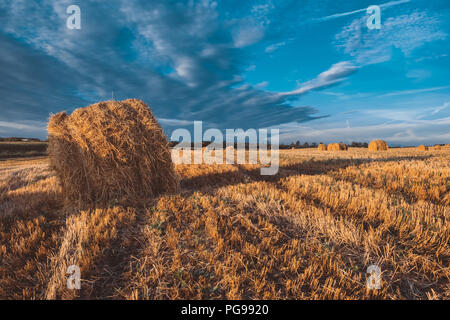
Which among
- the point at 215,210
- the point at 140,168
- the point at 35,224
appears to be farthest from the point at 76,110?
the point at 215,210

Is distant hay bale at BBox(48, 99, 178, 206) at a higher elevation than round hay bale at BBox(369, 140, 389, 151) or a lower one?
lower

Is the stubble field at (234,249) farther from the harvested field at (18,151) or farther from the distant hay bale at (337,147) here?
the harvested field at (18,151)

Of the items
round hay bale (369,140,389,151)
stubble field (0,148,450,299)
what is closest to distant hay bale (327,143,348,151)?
round hay bale (369,140,389,151)

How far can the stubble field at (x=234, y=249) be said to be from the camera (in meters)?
2.37

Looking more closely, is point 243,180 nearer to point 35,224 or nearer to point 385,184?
point 385,184

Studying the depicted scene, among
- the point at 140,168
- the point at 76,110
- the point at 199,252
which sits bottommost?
the point at 199,252

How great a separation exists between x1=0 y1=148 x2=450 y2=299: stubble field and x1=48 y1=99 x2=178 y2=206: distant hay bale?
747 millimetres

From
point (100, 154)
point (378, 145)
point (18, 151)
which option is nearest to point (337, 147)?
point (378, 145)

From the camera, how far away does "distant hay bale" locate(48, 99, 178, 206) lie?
5457mm

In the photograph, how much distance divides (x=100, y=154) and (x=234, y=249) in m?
4.52

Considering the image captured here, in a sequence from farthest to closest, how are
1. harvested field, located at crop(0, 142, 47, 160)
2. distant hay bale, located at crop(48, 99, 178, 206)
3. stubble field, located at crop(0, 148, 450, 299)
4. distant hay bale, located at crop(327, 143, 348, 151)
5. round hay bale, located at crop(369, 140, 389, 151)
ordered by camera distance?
distant hay bale, located at crop(327, 143, 348, 151) < harvested field, located at crop(0, 142, 47, 160) < round hay bale, located at crop(369, 140, 389, 151) < distant hay bale, located at crop(48, 99, 178, 206) < stubble field, located at crop(0, 148, 450, 299)

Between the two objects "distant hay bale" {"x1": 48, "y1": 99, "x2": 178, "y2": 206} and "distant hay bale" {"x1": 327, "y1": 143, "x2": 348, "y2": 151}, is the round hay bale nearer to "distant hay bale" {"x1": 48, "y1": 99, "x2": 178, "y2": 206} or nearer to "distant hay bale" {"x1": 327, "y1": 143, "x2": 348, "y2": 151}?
"distant hay bale" {"x1": 327, "y1": 143, "x2": 348, "y2": 151}
